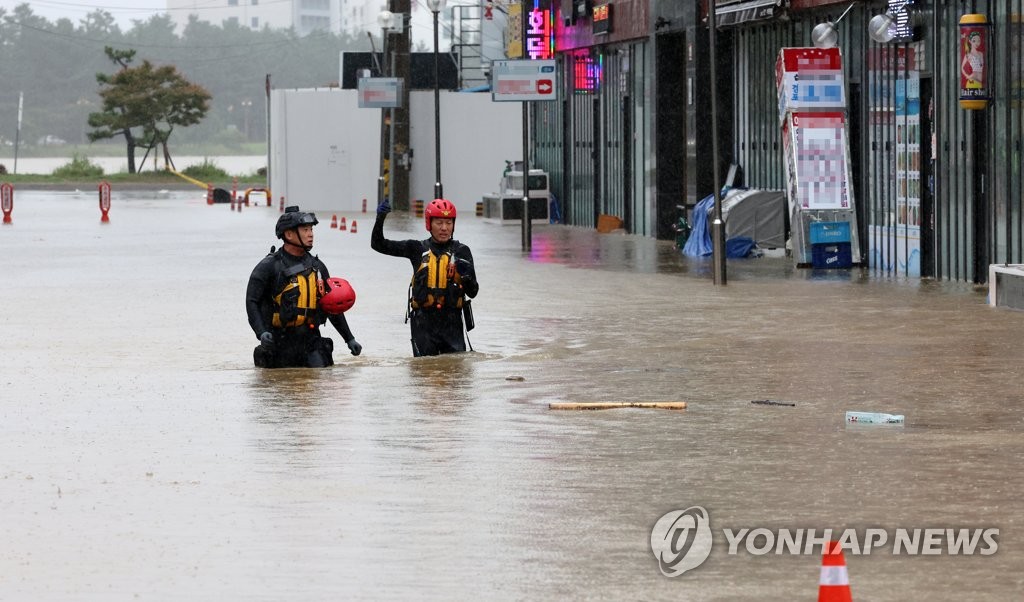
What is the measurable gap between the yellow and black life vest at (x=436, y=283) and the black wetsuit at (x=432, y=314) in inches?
2.0

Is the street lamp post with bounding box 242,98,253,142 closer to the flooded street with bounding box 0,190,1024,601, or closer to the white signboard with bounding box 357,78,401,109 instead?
the white signboard with bounding box 357,78,401,109

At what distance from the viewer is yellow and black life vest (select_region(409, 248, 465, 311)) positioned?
15.4 meters

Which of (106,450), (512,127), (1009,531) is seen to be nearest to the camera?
(1009,531)

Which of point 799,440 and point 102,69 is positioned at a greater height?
point 102,69

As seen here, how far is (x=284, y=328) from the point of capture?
1498 centimetres

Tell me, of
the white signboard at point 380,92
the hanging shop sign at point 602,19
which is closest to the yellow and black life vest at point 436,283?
the hanging shop sign at point 602,19

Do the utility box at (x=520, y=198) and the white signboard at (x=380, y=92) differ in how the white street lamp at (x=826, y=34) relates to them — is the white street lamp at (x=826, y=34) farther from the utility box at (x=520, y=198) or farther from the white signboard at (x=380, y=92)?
the white signboard at (x=380, y=92)

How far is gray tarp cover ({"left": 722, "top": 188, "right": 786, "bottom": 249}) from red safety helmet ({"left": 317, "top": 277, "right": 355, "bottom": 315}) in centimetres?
1700

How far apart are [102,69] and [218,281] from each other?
131802 mm

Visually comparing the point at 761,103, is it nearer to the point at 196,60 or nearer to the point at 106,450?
the point at 106,450

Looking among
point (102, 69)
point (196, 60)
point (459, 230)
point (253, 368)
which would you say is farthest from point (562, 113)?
point (196, 60)

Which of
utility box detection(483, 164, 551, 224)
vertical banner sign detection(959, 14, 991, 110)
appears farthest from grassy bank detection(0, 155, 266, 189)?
vertical banner sign detection(959, 14, 991, 110)

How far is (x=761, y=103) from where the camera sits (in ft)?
106

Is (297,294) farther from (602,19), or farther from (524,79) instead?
(602,19)
